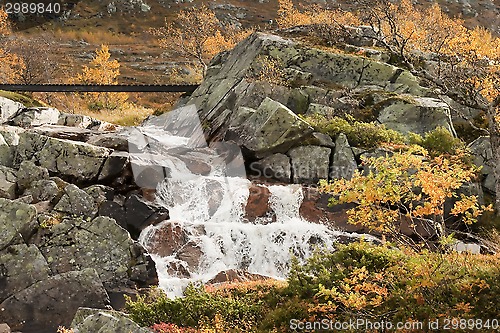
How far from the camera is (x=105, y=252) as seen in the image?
57.6ft

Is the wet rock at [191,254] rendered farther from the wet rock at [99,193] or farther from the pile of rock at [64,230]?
the wet rock at [99,193]

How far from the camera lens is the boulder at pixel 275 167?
2450 centimetres

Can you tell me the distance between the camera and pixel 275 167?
24.7 m

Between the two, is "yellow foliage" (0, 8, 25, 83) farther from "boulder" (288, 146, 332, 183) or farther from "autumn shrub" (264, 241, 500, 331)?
"autumn shrub" (264, 241, 500, 331)

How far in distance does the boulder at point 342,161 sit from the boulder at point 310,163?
1.09 feet

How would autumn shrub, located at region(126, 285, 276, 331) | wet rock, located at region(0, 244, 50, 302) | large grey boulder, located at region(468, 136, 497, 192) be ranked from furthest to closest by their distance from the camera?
large grey boulder, located at region(468, 136, 497, 192), wet rock, located at region(0, 244, 50, 302), autumn shrub, located at region(126, 285, 276, 331)

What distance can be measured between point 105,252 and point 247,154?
10.2 metres

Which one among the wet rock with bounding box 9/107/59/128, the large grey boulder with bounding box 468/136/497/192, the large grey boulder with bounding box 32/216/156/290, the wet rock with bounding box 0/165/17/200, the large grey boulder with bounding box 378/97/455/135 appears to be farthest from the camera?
the wet rock with bounding box 9/107/59/128

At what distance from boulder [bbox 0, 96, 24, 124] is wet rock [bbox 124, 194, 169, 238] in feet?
61.3

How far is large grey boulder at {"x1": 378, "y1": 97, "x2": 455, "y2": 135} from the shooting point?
27266 millimetres

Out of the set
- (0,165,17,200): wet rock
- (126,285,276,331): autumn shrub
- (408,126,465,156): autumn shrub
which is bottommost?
(0,165,17,200): wet rock

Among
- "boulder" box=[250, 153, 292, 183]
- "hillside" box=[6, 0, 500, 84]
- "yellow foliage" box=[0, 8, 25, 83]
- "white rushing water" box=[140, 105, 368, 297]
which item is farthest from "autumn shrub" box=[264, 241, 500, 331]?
"hillside" box=[6, 0, 500, 84]

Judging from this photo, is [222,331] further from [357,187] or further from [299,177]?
[299,177]

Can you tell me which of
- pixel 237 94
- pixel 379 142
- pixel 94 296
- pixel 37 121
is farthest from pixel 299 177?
pixel 37 121
